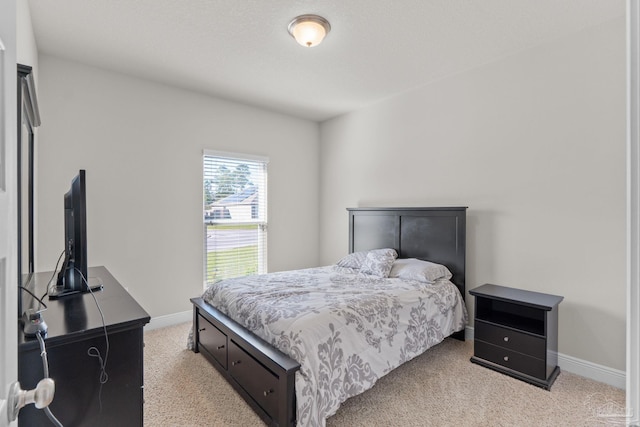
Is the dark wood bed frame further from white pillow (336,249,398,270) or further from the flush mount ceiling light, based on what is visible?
the flush mount ceiling light

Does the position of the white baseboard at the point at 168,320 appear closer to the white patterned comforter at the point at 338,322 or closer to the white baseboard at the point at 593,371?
the white patterned comforter at the point at 338,322

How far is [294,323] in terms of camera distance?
187 centimetres

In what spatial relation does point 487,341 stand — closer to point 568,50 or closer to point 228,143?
point 568,50

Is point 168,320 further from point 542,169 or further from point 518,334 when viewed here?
point 542,169

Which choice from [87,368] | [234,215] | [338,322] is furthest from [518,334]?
[234,215]

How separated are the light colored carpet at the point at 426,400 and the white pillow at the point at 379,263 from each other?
860 millimetres

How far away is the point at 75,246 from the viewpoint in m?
1.58

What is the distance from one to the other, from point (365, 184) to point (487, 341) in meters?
2.31

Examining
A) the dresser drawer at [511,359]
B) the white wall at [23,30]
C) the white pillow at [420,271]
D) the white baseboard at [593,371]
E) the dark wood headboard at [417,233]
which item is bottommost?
the white baseboard at [593,371]

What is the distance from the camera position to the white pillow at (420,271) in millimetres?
2925

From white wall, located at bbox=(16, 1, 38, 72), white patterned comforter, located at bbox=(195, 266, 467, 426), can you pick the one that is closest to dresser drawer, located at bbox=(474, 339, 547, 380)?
white patterned comforter, located at bbox=(195, 266, 467, 426)

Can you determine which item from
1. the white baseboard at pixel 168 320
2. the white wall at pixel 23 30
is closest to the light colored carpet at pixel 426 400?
the white baseboard at pixel 168 320

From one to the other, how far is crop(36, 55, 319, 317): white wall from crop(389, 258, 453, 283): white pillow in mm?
2272

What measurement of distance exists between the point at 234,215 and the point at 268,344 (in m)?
2.35
